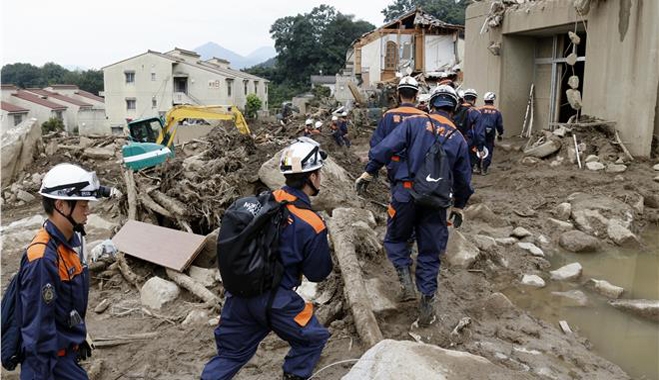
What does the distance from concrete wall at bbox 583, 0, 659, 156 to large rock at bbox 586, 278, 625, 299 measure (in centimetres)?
594

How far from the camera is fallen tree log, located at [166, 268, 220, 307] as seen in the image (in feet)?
17.6

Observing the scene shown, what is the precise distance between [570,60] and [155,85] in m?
34.6

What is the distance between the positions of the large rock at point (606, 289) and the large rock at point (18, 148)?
1353 centimetres

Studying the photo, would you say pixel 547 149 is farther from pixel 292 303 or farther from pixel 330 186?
pixel 292 303

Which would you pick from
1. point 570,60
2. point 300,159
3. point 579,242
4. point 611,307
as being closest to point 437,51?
point 570,60

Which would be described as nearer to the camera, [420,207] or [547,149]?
[420,207]

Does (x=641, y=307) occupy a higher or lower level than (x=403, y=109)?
lower

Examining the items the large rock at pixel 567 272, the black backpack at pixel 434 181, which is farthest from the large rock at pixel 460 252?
the black backpack at pixel 434 181

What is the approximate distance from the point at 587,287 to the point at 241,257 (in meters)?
4.54

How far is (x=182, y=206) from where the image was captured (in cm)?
744

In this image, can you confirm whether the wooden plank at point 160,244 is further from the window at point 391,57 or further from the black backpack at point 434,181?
the window at point 391,57

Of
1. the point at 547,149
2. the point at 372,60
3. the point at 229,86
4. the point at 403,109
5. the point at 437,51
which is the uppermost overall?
the point at 437,51

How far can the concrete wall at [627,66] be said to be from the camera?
390 inches

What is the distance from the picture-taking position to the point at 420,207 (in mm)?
4387
